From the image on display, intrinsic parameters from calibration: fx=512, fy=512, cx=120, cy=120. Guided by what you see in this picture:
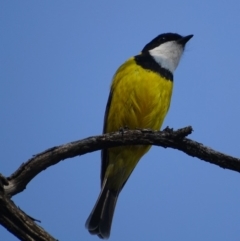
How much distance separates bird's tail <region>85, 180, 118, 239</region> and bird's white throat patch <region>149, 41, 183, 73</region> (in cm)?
200

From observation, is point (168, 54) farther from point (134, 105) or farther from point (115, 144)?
point (115, 144)

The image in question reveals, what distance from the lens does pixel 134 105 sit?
6.81m

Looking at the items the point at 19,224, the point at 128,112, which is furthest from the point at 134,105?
the point at 19,224

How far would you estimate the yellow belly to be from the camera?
22.4 ft

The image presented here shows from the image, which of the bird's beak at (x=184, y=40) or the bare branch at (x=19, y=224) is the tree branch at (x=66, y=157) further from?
the bird's beak at (x=184, y=40)

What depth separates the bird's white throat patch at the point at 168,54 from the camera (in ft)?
25.1

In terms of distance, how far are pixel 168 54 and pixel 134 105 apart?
62.4 inches

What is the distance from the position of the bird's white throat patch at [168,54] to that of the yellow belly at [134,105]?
474 millimetres

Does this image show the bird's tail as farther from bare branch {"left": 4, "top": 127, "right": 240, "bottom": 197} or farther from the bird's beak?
the bird's beak

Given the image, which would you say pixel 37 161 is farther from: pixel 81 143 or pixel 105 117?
pixel 105 117

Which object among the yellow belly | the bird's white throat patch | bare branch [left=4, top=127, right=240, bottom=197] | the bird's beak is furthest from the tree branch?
the bird's beak

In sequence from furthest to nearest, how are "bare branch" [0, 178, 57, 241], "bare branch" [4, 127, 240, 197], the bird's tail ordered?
the bird's tail
"bare branch" [4, 127, 240, 197]
"bare branch" [0, 178, 57, 241]

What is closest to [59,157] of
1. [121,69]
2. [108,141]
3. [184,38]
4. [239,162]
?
[108,141]

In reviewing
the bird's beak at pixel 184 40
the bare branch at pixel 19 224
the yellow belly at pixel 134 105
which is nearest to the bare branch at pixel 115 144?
the bare branch at pixel 19 224
